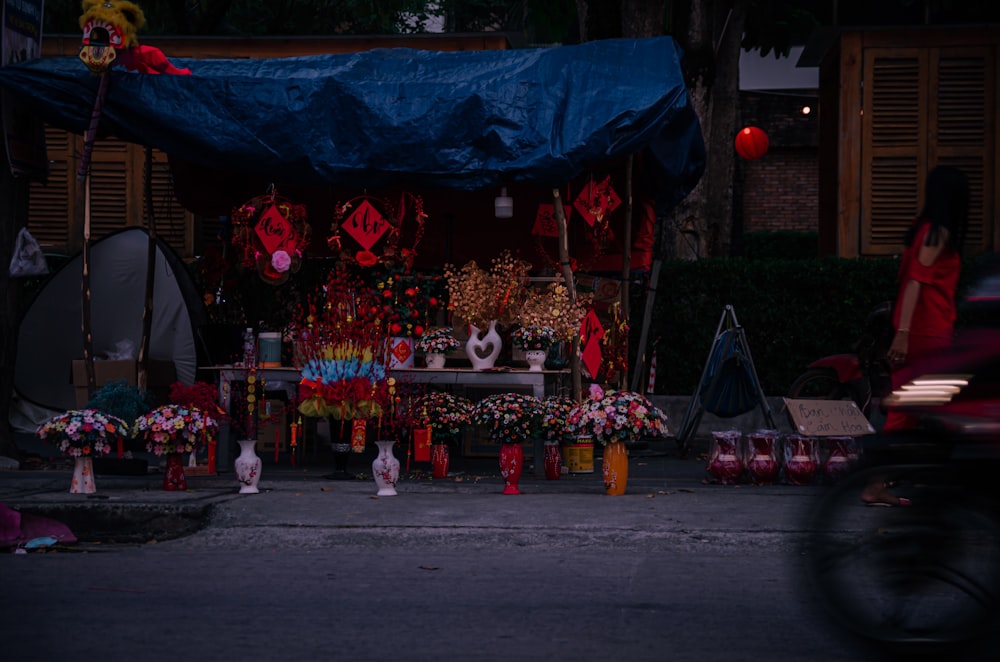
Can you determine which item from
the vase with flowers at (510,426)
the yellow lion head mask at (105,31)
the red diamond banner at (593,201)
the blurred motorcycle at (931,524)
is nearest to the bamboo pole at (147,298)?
the yellow lion head mask at (105,31)

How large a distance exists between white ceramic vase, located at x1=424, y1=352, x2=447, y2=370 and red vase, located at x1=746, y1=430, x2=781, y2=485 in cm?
264

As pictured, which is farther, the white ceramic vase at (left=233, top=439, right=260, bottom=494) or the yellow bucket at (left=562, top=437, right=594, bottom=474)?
the yellow bucket at (left=562, top=437, right=594, bottom=474)

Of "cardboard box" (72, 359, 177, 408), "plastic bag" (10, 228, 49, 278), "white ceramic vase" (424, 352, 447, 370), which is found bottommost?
"cardboard box" (72, 359, 177, 408)

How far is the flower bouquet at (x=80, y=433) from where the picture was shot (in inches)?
336

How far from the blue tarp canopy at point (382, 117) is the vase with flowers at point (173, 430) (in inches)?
91.5

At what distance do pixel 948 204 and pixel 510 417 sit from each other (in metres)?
3.47

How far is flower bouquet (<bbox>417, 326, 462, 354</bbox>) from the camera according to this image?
34.9 ft

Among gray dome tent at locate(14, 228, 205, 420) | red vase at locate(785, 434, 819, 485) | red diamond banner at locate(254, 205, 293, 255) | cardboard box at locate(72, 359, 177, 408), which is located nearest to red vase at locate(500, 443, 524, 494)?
red vase at locate(785, 434, 819, 485)

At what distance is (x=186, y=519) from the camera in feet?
26.0

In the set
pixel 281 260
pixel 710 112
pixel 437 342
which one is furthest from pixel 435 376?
pixel 710 112

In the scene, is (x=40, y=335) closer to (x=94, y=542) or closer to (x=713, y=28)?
(x=94, y=542)

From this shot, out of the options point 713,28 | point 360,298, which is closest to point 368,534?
point 360,298

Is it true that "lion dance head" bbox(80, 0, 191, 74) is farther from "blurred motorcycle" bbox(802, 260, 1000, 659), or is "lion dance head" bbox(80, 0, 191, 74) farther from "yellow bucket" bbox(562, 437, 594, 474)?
"blurred motorcycle" bbox(802, 260, 1000, 659)

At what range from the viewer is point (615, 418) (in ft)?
29.1
